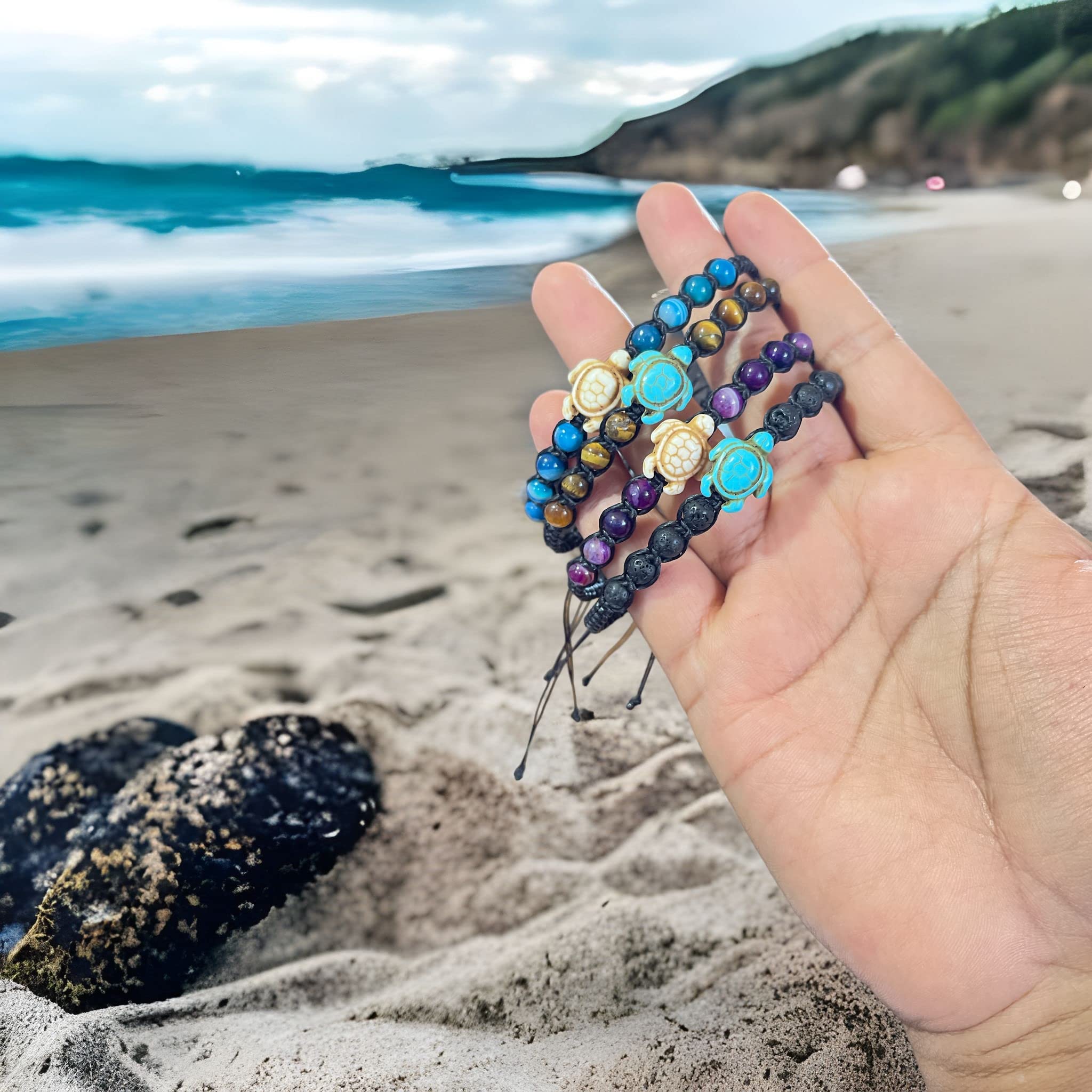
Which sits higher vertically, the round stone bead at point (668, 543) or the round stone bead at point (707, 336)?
the round stone bead at point (707, 336)

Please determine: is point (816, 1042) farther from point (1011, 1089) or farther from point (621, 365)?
point (621, 365)

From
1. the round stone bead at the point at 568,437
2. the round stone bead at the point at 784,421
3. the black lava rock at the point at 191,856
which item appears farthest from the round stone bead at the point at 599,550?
the black lava rock at the point at 191,856

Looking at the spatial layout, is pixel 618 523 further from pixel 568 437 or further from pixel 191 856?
pixel 191 856

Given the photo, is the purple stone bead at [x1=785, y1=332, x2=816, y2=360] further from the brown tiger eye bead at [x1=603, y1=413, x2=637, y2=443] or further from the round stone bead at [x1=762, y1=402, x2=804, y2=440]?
the brown tiger eye bead at [x1=603, y1=413, x2=637, y2=443]

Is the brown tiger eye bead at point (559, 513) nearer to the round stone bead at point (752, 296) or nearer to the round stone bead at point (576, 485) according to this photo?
the round stone bead at point (576, 485)

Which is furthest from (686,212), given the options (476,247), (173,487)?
(173,487)

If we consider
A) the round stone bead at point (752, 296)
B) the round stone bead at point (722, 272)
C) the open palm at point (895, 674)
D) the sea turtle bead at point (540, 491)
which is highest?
the round stone bead at point (722, 272)
